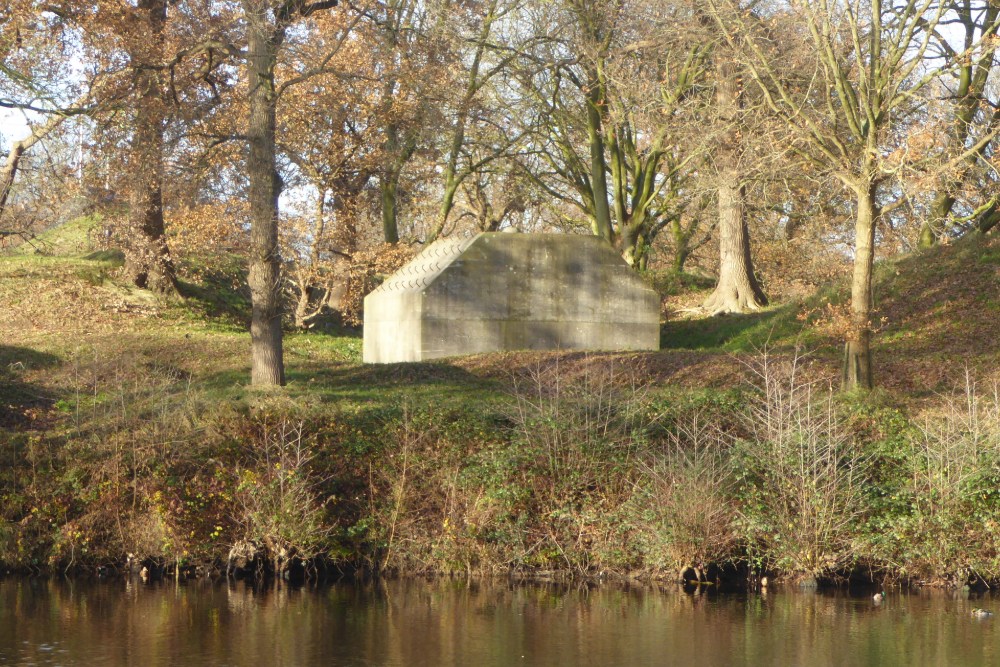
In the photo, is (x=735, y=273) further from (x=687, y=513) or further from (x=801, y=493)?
(x=687, y=513)

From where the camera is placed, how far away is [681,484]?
47.5ft

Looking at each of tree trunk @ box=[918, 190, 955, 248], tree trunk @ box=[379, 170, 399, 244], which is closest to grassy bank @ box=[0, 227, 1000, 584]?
tree trunk @ box=[918, 190, 955, 248]

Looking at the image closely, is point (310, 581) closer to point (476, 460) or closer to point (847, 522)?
point (476, 460)

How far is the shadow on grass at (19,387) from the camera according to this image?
686 inches

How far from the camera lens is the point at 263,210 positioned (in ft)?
63.6

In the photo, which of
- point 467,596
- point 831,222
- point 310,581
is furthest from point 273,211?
point 831,222

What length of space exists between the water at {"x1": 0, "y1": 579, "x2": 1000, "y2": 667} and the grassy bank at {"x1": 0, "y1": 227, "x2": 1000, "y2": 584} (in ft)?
1.73

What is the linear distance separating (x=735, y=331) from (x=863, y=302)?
915 centimetres

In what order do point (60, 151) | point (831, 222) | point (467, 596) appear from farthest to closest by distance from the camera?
point (831, 222), point (60, 151), point (467, 596)

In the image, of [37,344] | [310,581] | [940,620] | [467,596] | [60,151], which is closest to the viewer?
[940,620]

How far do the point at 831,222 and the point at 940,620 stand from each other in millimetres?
23056

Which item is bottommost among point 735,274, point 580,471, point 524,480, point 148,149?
point 524,480

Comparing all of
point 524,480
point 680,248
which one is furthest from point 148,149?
point 680,248

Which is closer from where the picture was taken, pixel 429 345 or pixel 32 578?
pixel 32 578
